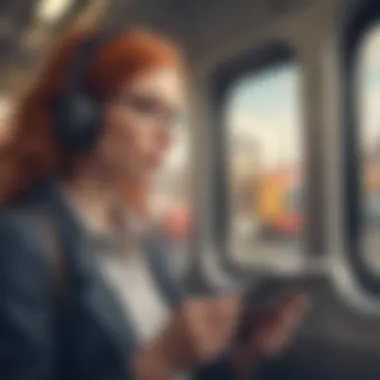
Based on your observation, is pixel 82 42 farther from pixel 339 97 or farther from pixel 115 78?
pixel 339 97

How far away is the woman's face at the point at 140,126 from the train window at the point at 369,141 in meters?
0.27

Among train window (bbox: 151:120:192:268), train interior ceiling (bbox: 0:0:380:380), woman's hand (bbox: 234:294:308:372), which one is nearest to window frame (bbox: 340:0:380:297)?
train interior ceiling (bbox: 0:0:380:380)

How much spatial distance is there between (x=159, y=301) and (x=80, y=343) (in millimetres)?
127

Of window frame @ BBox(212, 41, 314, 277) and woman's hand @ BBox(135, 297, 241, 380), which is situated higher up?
window frame @ BBox(212, 41, 314, 277)

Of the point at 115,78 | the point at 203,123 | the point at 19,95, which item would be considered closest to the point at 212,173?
the point at 203,123

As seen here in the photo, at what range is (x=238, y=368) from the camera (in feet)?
3.77

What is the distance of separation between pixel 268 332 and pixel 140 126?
1.16 feet

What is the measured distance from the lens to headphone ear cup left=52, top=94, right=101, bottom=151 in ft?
3.72

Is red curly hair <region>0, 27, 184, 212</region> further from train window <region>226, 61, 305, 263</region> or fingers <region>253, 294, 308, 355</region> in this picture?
fingers <region>253, 294, 308, 355</region>

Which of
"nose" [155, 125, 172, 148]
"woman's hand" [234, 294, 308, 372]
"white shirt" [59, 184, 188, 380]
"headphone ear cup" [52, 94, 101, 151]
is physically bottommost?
"woman's hand" [234, 294, 308, 372]

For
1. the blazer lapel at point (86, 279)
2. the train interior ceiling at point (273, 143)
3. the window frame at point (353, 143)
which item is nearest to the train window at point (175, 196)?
the train interior ceiling at point (273, 143)

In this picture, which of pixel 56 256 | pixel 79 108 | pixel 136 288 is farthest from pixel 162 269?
pixel 79 108

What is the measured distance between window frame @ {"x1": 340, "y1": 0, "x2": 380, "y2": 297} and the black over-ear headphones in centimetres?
34

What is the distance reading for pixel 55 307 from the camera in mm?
1104
